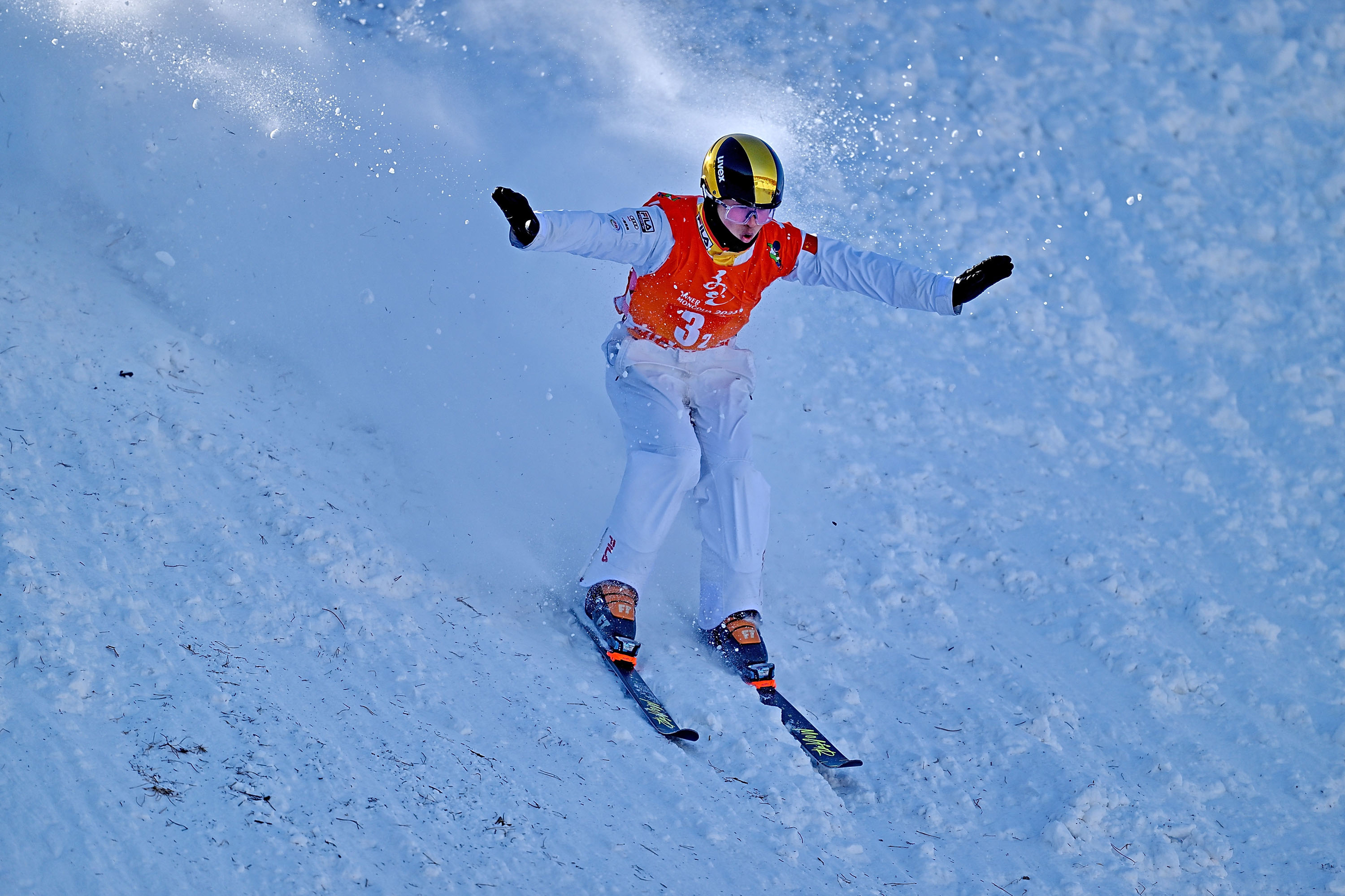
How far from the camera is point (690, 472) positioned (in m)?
4.77

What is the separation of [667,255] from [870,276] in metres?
1.00

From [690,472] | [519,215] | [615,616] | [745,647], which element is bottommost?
[615,616]

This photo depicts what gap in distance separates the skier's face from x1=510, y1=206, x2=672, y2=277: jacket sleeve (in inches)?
10.0

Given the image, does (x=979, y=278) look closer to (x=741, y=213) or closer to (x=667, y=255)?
(x=741, y=213)

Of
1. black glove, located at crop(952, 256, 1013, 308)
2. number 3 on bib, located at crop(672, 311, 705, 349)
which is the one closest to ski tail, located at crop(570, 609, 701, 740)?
number 3 on bib, located at crop(672, 311, 705, 349)

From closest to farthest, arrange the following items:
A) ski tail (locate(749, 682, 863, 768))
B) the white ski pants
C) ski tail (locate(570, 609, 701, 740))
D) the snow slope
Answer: the snow slope
ski tail (locate(570, 609, 701, 740))
ski tail (locate(749, 682, 863, 768))
the white ski pants

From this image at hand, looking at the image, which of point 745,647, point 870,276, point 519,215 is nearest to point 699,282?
point 870,276

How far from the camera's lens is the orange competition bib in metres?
4.66

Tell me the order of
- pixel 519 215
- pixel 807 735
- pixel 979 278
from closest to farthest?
pixel 519 215 < pixel 807 735 < pixel 979 278

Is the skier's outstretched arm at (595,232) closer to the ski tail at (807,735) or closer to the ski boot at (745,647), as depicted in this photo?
the ski boot at (745,647)

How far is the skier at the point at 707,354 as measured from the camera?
4547mm

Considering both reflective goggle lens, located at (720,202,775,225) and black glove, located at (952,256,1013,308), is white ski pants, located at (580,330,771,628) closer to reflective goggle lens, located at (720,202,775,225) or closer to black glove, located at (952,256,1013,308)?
reflective goggle lens, located at (720,202,775,225)

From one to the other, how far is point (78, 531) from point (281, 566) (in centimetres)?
76

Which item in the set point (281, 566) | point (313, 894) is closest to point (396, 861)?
point (313, 894)
